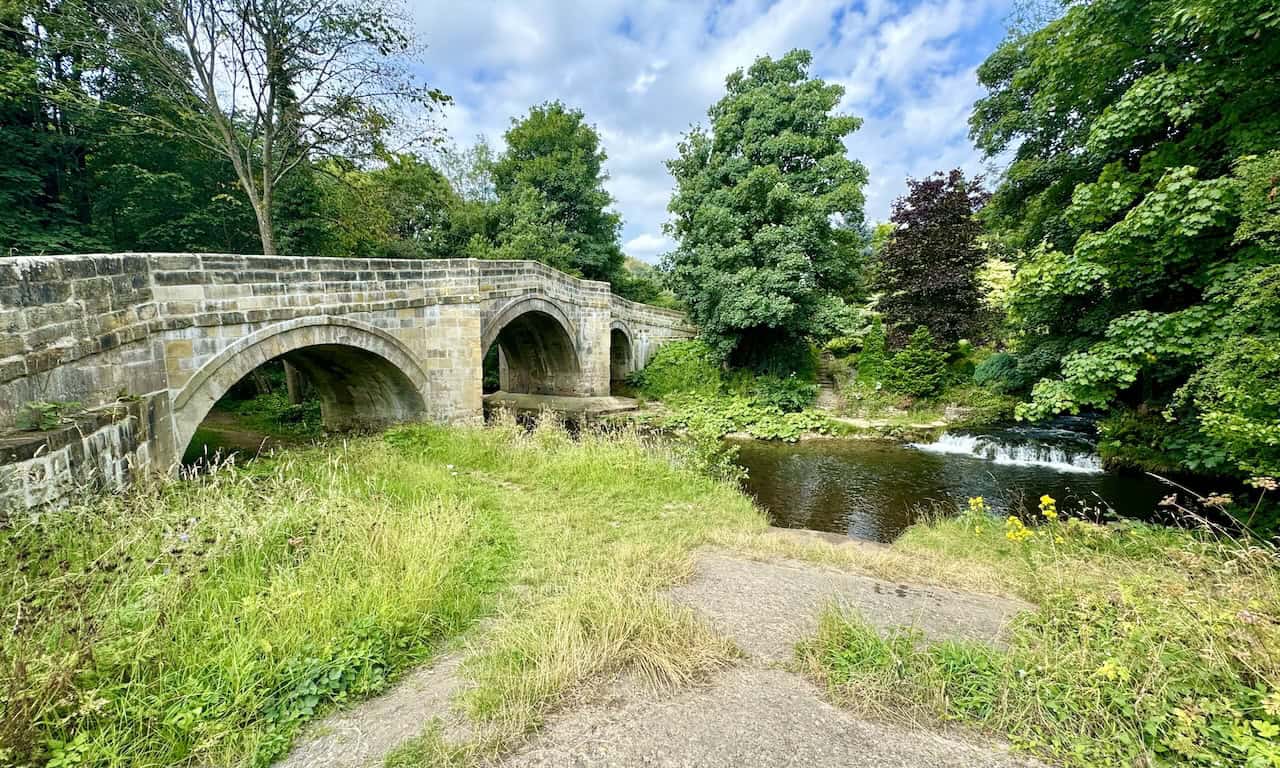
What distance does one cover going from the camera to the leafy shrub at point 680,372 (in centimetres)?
1625

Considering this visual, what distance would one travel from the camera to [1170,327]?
5.75 metres

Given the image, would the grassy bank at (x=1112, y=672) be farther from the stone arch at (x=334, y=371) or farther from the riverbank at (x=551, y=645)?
the stone arch at (x=334, y=371)

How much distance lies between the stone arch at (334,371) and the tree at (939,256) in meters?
12.8

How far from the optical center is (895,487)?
28.8ft

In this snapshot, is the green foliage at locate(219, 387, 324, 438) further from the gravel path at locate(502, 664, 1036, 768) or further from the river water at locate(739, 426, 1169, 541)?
the gravel path at locate(502, 664, 1036, 768)

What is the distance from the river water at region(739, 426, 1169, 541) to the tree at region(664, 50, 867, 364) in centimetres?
420

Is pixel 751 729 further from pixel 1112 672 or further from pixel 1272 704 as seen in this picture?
pixel 1272 704

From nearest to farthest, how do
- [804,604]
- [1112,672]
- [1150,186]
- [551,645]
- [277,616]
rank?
[1112,672] → [551,645] → [277,616] → [804,604] → [1150,186]

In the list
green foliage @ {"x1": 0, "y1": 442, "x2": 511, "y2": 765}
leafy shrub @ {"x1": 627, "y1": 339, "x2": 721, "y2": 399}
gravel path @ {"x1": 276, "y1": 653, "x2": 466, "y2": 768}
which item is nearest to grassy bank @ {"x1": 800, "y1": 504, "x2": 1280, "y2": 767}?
gravel path @ {"x1": 276, "y1": 653, "x2": 466, "y2": 768}

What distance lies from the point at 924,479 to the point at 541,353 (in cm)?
1195

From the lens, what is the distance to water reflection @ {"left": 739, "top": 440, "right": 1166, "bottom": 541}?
747 cm

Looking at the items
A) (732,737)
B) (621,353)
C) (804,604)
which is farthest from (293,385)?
(732,737)

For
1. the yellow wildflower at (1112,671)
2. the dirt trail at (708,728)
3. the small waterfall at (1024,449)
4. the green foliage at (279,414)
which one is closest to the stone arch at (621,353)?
the green foliage at (279,414)

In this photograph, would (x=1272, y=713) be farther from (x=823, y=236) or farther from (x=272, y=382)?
(x=272, y=382)
